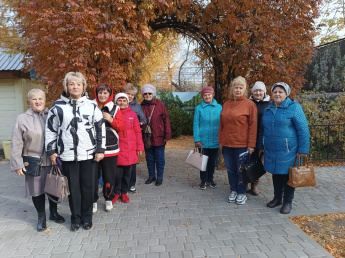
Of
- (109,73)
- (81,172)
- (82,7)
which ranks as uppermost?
(82,7)

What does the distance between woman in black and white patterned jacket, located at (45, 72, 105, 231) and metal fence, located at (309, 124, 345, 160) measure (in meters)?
5.95

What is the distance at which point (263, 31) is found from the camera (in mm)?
4652

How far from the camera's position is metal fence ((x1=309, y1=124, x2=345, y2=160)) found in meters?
6.70

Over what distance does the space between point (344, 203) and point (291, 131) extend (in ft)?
5.67

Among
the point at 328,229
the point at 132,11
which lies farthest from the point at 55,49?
the point at 328,229

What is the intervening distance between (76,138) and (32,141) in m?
0.55

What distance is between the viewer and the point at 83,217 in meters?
3.21

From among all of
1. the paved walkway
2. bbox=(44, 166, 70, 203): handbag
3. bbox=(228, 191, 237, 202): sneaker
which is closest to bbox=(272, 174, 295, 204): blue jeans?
the paved walkway

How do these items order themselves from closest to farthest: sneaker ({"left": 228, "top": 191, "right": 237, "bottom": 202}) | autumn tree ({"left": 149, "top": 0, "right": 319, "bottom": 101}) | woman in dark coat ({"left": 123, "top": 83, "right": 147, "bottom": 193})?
sneaker ({"left": 228, "top": 191, "right": 237, "bottom": 202})
woman in dark coat ({"left": 123, "top": 83, "right": 147, "bottom": 193})
autumn tree ({"left": 149, "top": 0, "right": 319, "bottom": 101})

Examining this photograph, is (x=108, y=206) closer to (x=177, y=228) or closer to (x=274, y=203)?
(x=177, y=228)

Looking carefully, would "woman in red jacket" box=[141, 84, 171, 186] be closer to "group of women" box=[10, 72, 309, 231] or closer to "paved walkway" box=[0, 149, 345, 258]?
"group of women" box=[10, 72, 309, 231]

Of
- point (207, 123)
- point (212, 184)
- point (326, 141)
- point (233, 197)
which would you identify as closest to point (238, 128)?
point (207, 123)

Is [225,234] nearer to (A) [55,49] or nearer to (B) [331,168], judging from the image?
(A) [55,49]

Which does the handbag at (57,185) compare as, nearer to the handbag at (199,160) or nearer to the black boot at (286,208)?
the handbag at (199,160)
